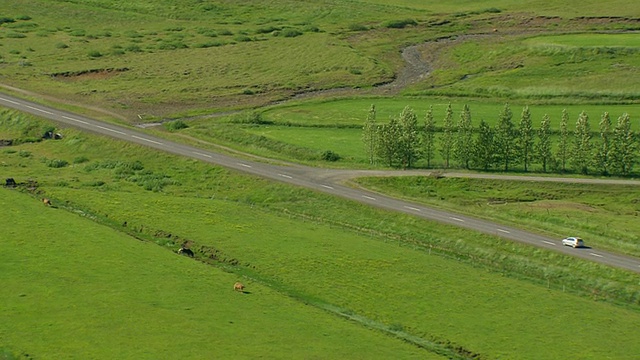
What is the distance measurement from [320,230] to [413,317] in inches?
1008

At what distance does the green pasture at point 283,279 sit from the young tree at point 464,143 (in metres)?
10.6

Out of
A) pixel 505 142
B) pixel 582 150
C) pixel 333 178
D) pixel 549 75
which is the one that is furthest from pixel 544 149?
pixel 549 75

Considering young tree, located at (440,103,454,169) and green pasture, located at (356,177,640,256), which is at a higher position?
young tree, located at (440,103,454,169)

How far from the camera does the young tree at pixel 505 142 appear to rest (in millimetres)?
133625

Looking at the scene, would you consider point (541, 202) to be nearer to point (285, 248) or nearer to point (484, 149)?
point (484, 149)


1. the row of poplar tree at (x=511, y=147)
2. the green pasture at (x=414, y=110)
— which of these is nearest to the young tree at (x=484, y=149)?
the row of poplar tree at (x=511, y=147)

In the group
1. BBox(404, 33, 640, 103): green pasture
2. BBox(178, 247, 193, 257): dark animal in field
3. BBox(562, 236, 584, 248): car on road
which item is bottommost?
BBox(562, 236, 584, 248): car on road

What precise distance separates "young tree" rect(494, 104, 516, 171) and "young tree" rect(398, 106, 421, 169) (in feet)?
33.0

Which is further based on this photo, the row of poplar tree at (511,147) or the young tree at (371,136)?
the young tree at (371,136)

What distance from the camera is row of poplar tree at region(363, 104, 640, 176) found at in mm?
132375

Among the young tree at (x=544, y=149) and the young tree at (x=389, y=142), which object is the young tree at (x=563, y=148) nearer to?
the young tree at (x=544, y=149)

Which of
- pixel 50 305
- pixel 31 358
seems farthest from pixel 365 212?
pixel 31 358

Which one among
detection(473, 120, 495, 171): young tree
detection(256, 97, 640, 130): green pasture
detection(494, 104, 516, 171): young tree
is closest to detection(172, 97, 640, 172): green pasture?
detection(256, 97, 640, 130): green pasture

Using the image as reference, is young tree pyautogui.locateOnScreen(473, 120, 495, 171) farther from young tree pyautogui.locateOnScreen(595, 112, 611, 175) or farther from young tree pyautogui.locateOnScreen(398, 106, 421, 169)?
young tree pyautogui.locateOnScreen(595, 112, 611, 175)
